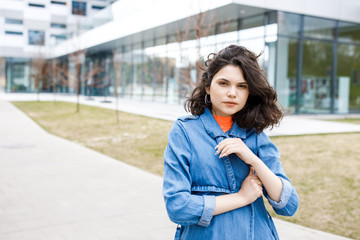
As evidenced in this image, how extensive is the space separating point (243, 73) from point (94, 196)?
4020mm

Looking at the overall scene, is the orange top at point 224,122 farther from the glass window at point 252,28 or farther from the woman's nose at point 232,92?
the glass window at point 252,28

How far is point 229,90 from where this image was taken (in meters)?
1.60

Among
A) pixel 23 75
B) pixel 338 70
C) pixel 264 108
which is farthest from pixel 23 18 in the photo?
pixel 264 108

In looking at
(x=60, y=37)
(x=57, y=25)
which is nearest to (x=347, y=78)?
(x=60, y=37)

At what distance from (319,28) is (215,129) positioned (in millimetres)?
17909

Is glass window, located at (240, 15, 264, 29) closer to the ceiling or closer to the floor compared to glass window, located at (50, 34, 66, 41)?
closer to the floor

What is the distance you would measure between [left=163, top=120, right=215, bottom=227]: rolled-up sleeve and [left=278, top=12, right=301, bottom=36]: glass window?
15895mm

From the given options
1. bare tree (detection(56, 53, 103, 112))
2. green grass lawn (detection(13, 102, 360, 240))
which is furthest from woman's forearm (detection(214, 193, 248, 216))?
bare tree (detection(56, 53, 103, 112))

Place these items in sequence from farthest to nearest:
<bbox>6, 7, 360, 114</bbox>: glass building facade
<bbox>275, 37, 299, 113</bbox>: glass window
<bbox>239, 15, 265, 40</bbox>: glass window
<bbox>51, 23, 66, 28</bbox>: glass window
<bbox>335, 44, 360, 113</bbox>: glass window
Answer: <bbox>51, 23, 66, 28</bbox>: glass window, <bbox>335, 44, 360, 113</bbox>: glass window, <bbox>239, 15, 265, 40</bbox>: glass window, <bbox>275, 37, 299, 113</bbox>: glass window, <bbox>6, 7, 360, 114</bbox>: glass building facade

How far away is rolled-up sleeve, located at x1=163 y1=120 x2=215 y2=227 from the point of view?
1472mm

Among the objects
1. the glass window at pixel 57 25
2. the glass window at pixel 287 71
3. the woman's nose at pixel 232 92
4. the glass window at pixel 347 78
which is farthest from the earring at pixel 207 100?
the glass window at pixel 57 25

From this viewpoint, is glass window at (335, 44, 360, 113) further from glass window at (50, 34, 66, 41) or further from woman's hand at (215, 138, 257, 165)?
glass window at (50, 34, 66, 41)

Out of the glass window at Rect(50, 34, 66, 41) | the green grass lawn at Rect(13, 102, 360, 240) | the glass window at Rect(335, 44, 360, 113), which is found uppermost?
the glass window at Rect(50, 34, 66, 41)

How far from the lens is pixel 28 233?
3.84m
